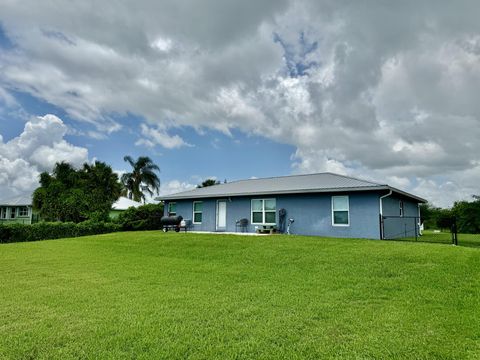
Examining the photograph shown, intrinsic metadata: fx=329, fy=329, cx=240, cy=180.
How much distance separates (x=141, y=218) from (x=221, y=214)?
8.17m

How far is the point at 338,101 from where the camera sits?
17.9 meters

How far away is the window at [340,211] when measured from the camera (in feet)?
51.7

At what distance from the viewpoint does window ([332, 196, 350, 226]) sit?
15750mm

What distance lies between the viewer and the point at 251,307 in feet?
17.8

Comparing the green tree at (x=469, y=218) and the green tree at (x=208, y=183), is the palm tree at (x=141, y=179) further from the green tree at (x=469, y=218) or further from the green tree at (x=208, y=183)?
the green tree at (x=469, y=218)

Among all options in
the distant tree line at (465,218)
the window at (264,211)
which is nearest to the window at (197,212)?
the window at (264,211)

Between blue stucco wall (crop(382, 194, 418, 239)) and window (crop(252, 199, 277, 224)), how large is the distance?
5.66m

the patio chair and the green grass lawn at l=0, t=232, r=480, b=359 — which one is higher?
the patio chair

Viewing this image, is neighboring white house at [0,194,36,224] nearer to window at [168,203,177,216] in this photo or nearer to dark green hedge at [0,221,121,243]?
dark green hedge at [0,221,121,243]


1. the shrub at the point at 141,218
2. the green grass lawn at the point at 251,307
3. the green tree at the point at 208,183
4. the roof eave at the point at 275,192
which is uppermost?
the green tree at the point at 208,183

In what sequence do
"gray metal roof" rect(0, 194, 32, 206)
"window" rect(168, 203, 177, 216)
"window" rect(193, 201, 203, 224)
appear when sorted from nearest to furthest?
1. "window" rect(193, 201, 203, 224)
2. "window" rect(168, 203, 177, 216)
3. "gray metal roof" rect(0, 194, 32, 206)

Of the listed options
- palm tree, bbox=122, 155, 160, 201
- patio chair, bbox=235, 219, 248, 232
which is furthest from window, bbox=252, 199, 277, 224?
palm tree, bbox=122, 155, 160, 201

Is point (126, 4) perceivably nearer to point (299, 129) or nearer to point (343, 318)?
point (343, 318)

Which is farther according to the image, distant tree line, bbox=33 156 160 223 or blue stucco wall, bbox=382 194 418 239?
distant tree line, bbox=33 156 160 223
